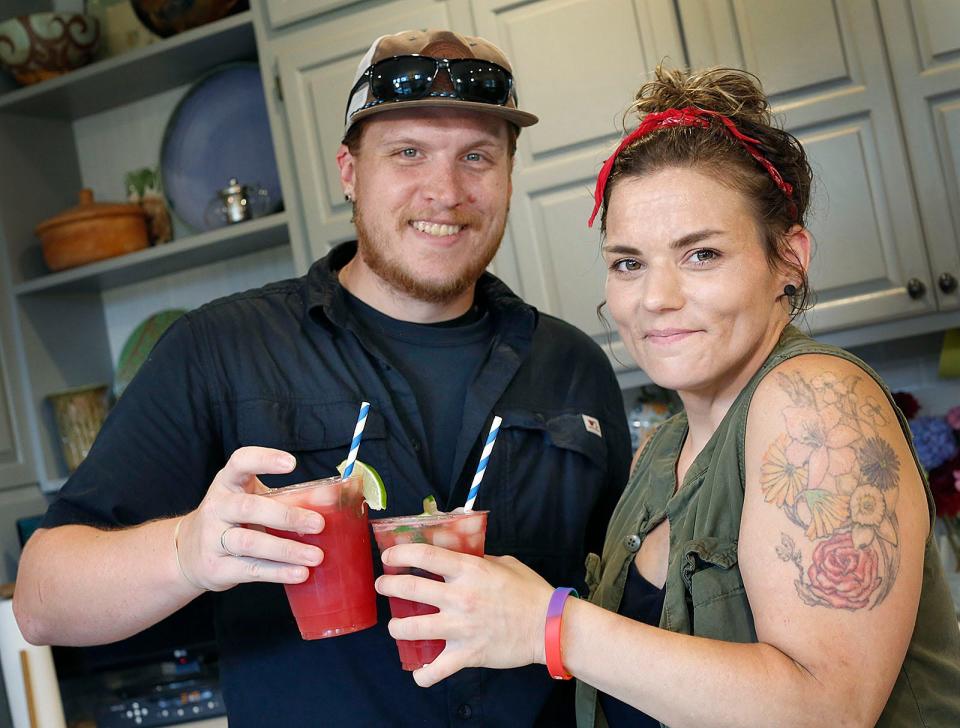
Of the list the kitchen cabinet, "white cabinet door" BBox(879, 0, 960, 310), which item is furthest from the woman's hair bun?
the kitchen cabinet

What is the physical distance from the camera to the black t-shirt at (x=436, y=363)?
164 centimetres

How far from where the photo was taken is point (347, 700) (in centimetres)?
149

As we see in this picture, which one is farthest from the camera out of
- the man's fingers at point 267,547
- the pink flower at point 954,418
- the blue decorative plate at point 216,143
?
the blue decorative plate at point 216,143

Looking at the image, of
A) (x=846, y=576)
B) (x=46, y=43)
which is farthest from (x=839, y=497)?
(x=46, y=43)

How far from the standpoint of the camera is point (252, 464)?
1.04m

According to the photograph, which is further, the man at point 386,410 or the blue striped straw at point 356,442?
the man at point 386,410

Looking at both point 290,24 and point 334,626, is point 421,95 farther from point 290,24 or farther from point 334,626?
point 290,24

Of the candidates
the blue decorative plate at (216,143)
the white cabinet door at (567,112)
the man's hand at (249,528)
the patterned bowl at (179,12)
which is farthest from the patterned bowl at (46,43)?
the man's hand at (249,528)

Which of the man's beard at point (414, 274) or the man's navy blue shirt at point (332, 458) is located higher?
the man's beard at point (414, 274)

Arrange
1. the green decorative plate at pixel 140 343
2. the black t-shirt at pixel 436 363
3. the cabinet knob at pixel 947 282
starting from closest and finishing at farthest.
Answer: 1. the black t-shirt at pixel 436 363
2. the cabinet knob at pixel 947 282
3. the green decorative plate at pixel 140 343

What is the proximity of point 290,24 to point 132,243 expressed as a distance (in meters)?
0.92

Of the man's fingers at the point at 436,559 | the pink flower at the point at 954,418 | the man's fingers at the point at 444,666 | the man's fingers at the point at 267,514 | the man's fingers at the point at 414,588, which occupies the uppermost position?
the man's fingers at the point at 267,514

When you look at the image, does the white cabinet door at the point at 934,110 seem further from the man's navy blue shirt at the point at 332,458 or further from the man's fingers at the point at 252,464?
the man's fingers at the point at 252,464

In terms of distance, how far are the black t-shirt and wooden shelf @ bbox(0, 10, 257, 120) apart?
64.1 inches
